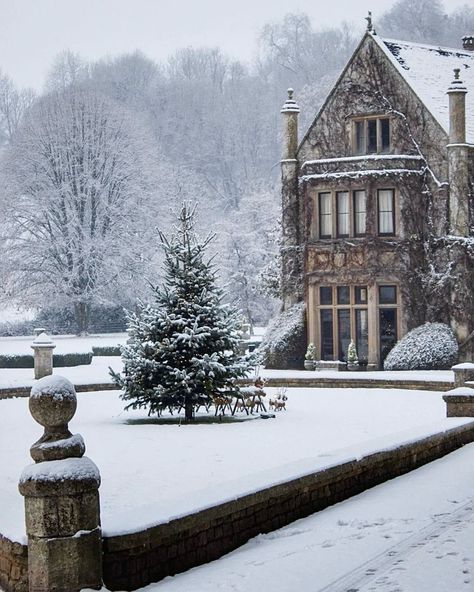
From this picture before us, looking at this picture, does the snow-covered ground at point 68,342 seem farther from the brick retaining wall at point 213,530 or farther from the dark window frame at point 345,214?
the brick retaining wall at point 213,530

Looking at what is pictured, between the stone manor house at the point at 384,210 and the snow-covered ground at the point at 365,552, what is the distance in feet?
74.8

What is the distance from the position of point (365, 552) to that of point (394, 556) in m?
0.35

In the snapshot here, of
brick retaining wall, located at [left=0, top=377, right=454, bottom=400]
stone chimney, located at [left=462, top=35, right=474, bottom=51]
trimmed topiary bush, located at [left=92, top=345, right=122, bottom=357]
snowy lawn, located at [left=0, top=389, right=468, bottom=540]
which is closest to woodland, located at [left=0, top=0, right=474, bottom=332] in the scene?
trimmed topiary bush, located at [left=92, top=345, right=122, bottom=357]

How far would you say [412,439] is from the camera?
1560 cm

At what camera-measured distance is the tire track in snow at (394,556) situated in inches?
377

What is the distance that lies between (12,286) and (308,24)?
44.0 metres

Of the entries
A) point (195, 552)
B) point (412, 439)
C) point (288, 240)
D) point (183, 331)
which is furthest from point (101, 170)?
point (195, 552)

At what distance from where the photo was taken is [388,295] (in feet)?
121

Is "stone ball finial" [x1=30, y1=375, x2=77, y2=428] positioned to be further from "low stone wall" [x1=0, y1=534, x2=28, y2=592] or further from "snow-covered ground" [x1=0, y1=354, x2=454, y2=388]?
"snow-covered ground" [x1=0, y1=354, x2=454, y2=388]

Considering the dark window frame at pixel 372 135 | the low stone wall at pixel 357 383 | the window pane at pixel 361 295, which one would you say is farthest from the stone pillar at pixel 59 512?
the dark window frame at pixel 372 135

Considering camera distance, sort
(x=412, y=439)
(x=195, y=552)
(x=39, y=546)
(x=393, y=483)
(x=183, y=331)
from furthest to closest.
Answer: (x=183, y=331)
(x=412, y=439)
(x=393, y=483)
(x=195, y=552)
(x=39, y=546)

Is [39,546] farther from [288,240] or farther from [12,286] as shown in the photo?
[12,286]

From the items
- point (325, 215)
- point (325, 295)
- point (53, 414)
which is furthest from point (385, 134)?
point (53, 414)

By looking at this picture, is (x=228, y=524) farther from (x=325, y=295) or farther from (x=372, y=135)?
(x=372, y=135)
